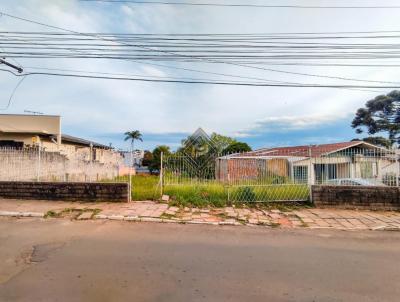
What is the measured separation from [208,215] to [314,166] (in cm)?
412

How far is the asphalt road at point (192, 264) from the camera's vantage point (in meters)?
3.53

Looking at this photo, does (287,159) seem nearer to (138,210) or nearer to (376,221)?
(376,221)

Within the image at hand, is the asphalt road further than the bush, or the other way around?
the bush

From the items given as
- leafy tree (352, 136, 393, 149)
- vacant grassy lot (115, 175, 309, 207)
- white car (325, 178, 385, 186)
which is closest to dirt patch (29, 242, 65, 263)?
vacant grassy lot (115, 175, 309, 207)

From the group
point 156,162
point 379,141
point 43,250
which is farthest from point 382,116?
point 43,250

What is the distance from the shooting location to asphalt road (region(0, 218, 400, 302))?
11.6 ft

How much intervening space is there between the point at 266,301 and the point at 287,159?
7.22m

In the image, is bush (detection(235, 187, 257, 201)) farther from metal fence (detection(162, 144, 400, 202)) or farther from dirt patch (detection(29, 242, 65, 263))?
dirt patch (detection(29, 242, 65, 263))

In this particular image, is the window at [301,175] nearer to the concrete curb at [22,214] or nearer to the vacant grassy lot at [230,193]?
the vacant grassy lot at [230,193]

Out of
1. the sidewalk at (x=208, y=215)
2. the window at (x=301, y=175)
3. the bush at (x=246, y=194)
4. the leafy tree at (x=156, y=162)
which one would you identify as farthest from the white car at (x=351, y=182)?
the leafy tree at (x=156, y=162)

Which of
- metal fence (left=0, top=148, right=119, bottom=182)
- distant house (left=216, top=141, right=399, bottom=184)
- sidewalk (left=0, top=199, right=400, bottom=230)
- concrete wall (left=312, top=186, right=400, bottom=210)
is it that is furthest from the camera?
metal fence (left=0, top=148, right=119, bottom=182)

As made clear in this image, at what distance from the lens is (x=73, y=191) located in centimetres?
966

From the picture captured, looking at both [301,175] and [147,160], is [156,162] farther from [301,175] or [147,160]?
[301,175]

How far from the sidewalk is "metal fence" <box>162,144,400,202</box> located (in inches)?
37.4
